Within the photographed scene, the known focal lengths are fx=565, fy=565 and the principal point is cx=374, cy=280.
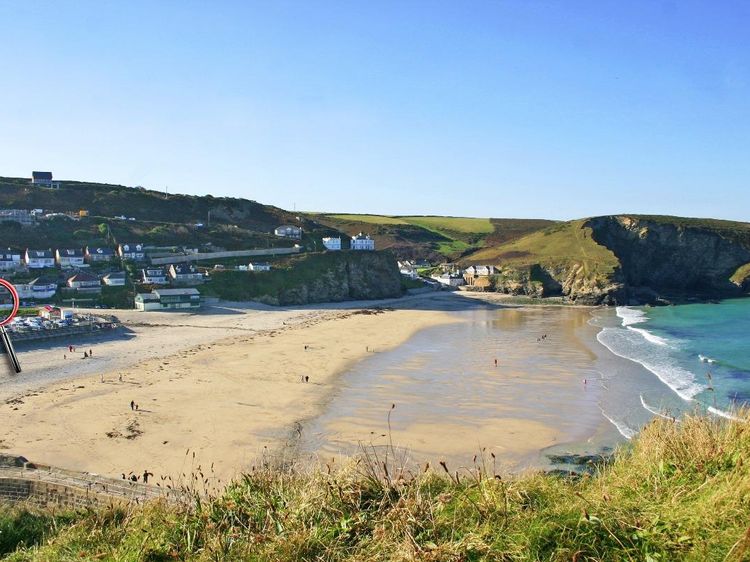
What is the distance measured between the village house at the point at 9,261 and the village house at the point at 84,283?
355 inches

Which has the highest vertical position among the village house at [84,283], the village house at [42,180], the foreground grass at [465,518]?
the village house at [42,180]

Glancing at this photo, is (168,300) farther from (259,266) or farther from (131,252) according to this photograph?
(131,252)

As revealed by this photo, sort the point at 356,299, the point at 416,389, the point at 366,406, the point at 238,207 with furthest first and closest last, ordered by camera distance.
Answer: the point at 238,207
the point at 356,299
the point at 416,389
the point at 366,406

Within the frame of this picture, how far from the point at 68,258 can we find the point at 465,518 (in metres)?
78.1

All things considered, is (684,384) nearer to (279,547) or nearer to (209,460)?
(209,460)

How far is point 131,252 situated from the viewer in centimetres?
7794

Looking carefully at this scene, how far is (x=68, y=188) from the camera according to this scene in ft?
352

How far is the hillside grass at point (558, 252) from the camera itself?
91.0 m

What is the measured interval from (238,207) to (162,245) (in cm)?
3477

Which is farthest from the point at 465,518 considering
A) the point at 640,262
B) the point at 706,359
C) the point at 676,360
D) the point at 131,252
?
the point at 640,262

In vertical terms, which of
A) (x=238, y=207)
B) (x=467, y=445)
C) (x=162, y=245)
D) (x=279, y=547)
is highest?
(x=238, y=207)

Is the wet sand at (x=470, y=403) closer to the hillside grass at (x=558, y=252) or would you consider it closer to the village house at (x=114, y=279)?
the village house at (x=114, y=279)

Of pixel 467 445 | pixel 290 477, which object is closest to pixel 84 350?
pixel 467 445

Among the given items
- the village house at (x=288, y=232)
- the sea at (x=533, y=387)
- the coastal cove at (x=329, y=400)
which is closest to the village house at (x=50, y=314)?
the coastal cove at (x=329, y=400)
